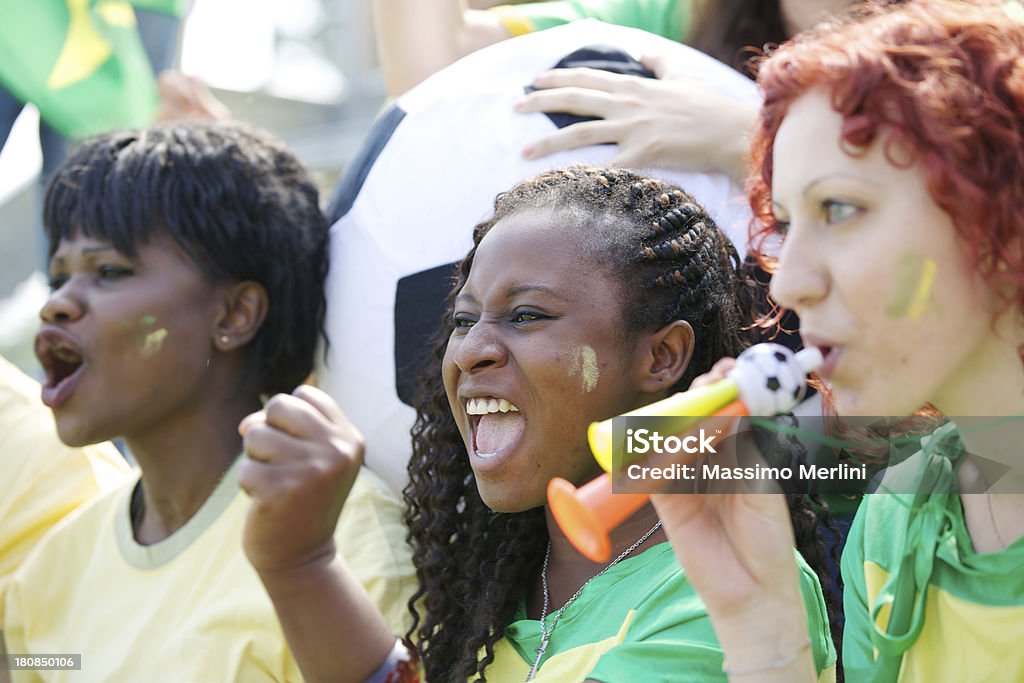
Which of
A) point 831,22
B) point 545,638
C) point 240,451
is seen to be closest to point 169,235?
point 240,451

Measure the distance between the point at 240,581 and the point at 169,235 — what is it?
66 centimetres

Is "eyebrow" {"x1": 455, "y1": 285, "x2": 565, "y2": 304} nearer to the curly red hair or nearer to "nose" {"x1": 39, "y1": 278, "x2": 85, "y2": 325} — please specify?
the curly red hair

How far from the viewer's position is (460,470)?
6.50 feet

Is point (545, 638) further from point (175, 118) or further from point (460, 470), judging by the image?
point (175, 118)

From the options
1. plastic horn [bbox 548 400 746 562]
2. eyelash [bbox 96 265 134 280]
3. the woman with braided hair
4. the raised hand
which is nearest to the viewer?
plastic horn [bbox 548 400 746 562]

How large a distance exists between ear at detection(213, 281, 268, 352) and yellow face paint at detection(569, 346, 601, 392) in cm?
94

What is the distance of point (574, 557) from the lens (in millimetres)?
1792

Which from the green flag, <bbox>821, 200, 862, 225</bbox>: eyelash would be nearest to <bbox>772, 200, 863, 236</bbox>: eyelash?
<bbox>821, 200, 862, 225</bbox>: eyelash

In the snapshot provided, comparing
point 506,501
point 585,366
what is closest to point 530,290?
point 585,366

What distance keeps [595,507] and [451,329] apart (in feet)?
2.70

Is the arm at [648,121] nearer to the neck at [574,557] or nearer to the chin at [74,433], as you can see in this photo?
the neck at [574,557]

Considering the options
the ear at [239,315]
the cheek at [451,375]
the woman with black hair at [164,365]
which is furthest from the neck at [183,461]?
the cheek at [451,375]

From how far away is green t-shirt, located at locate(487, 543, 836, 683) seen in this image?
4.77 feet

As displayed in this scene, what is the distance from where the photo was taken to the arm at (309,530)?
1.30 metres
